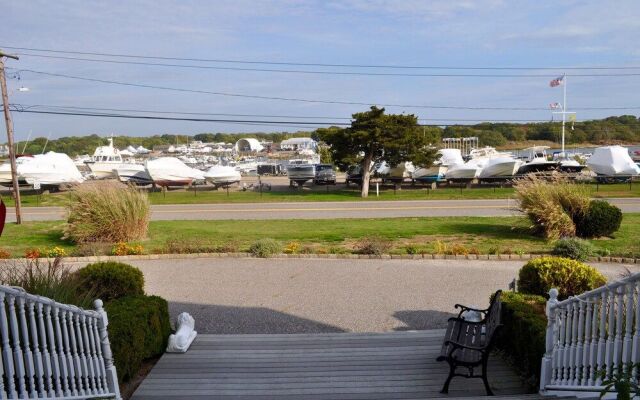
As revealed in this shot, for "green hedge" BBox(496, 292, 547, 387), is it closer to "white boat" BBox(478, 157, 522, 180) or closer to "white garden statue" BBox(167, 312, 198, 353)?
"white garden statue" BBox(167, 312, 198, 353)

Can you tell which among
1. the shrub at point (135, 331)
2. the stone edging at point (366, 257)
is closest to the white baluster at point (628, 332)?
the shrub at point (135, 331)

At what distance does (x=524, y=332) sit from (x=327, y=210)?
2150cm

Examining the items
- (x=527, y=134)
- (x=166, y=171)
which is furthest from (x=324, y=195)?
(x=527, y=134)

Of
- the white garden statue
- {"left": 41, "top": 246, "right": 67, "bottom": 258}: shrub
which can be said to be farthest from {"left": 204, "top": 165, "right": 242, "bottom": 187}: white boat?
the white garden statue

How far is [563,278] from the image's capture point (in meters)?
9.29

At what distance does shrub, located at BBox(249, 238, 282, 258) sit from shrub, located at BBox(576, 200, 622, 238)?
9.09 m

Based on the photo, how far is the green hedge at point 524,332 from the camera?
6176 millimetres

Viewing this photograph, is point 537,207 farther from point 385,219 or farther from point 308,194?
point 308,194

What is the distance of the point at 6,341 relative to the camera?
12.1 ft

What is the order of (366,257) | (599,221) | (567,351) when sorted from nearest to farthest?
(567,351) → (366,257) → (599,221)

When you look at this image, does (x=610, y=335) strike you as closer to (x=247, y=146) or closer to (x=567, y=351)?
(x=567, y=351)

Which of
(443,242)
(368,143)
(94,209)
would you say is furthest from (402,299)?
(368,143)

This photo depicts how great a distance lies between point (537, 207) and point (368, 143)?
57.1 ft

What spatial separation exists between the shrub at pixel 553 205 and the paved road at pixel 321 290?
321cm
